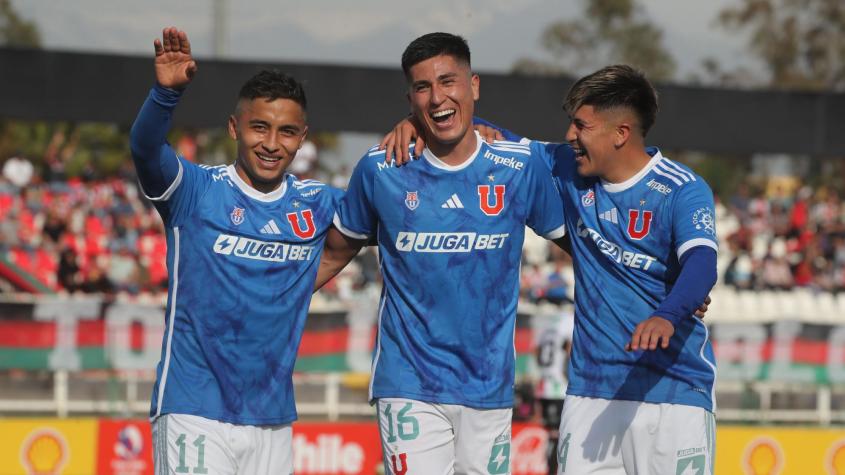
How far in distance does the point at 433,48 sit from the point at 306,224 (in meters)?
0.99

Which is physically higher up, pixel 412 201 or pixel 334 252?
pixel 412 201

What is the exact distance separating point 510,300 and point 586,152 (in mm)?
756

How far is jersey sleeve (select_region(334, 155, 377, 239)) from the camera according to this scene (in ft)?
18.5

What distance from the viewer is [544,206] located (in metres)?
5.72

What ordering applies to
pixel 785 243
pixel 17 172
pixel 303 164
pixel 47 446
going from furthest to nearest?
pixel 785 243, pixel 17 172, pixel 303 164, pixel 47 446

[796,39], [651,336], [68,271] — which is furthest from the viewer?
[796,39]

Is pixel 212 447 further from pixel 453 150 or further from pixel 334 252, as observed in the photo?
pixel 453 150

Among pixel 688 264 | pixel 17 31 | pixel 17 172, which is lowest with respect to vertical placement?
pixel 688 264

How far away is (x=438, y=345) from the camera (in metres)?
5.39

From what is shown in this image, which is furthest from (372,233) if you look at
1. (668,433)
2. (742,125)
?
(742,125)

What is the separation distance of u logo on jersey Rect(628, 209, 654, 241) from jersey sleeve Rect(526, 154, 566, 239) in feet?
1.35

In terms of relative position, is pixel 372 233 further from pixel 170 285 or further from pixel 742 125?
pixel 742 125

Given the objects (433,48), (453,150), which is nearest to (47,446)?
(453,150)

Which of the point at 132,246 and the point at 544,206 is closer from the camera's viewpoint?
the point at 544,206
